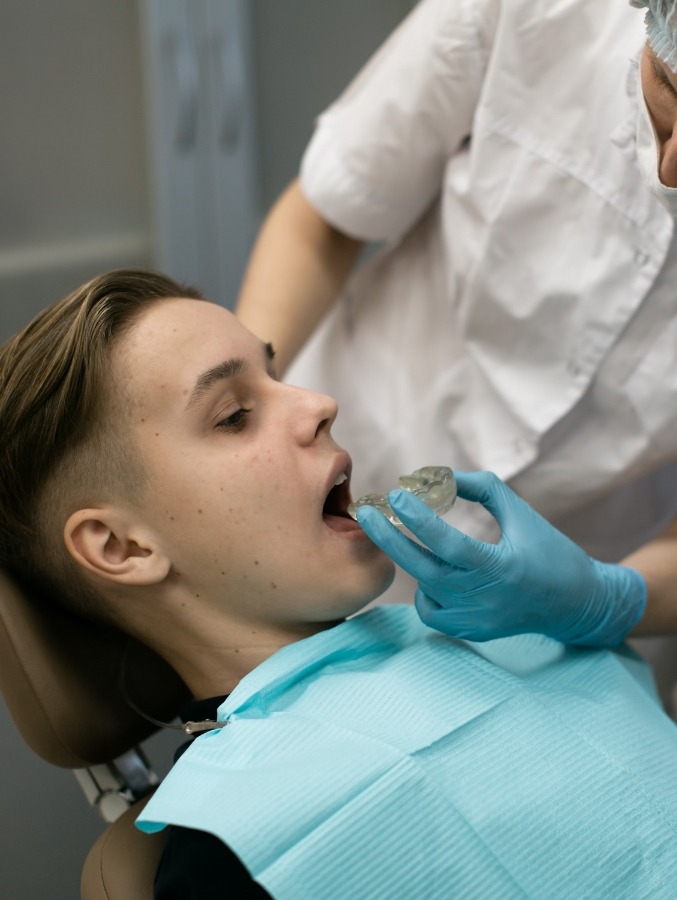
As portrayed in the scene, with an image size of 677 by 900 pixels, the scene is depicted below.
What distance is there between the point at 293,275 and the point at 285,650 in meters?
0.65

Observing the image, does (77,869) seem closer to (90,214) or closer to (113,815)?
(113,815)

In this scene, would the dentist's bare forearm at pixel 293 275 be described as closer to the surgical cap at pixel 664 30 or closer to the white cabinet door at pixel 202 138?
the surgical cap at pixel 664 30

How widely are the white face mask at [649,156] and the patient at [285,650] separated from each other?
422 mm

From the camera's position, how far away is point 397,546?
1061 mm

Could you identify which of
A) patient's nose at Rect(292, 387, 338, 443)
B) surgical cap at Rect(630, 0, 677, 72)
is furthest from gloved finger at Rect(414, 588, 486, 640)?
surgical cap at Rect(630, 0, 677, 72)

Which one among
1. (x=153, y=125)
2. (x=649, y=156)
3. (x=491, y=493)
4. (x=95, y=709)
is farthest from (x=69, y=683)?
(x=153, y=125)

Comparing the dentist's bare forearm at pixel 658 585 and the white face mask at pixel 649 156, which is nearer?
the white face mask at pixel 649 156

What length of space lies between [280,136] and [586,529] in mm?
1802

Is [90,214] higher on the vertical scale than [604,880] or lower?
higher

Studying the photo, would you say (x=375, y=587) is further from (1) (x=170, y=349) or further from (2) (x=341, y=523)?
(1) (x=170, y=349)

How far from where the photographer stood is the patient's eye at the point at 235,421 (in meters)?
1.13

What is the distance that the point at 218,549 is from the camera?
1.11 metres

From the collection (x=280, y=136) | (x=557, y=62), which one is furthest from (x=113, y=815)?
(x=280, y=136)

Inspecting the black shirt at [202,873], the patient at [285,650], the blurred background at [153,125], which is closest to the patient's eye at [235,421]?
the patient at [285,650]
